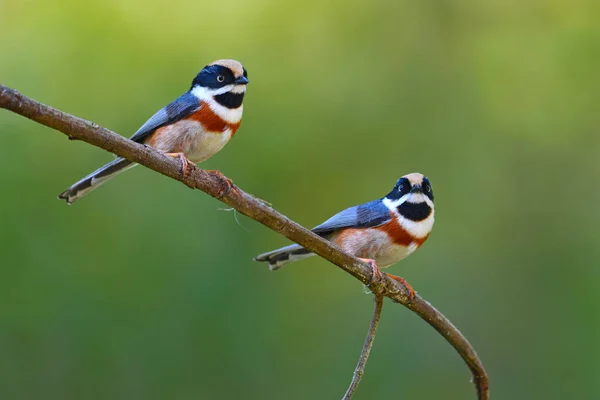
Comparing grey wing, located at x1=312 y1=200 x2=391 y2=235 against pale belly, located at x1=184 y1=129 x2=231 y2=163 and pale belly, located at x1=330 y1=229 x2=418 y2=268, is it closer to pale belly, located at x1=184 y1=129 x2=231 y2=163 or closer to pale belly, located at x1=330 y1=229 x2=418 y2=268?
pale belly, located at x1=330 y1=229 x2=418 y2=268

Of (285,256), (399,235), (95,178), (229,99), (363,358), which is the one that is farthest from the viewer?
(285,256)

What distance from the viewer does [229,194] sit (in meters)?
2.59

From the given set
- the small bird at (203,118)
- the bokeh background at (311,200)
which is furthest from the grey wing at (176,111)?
the bokeh background at (311,200)

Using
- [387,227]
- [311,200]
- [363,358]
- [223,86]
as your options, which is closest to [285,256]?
[387,227]

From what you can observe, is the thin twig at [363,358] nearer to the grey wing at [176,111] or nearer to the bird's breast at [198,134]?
the bird's breast at [198,134]

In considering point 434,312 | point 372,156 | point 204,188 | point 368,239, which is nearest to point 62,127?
point 204,188

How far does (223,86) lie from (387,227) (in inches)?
40.2

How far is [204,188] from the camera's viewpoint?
8.79 ft

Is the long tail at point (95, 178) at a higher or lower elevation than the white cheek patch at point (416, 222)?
lower

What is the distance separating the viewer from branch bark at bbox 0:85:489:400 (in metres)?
2.22

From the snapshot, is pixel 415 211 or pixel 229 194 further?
pixel 415 211

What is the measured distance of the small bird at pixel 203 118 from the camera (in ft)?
11.1

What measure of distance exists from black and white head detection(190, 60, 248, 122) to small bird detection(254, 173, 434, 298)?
0.69 meters

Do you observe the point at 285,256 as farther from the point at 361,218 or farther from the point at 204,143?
the point at 204,143
